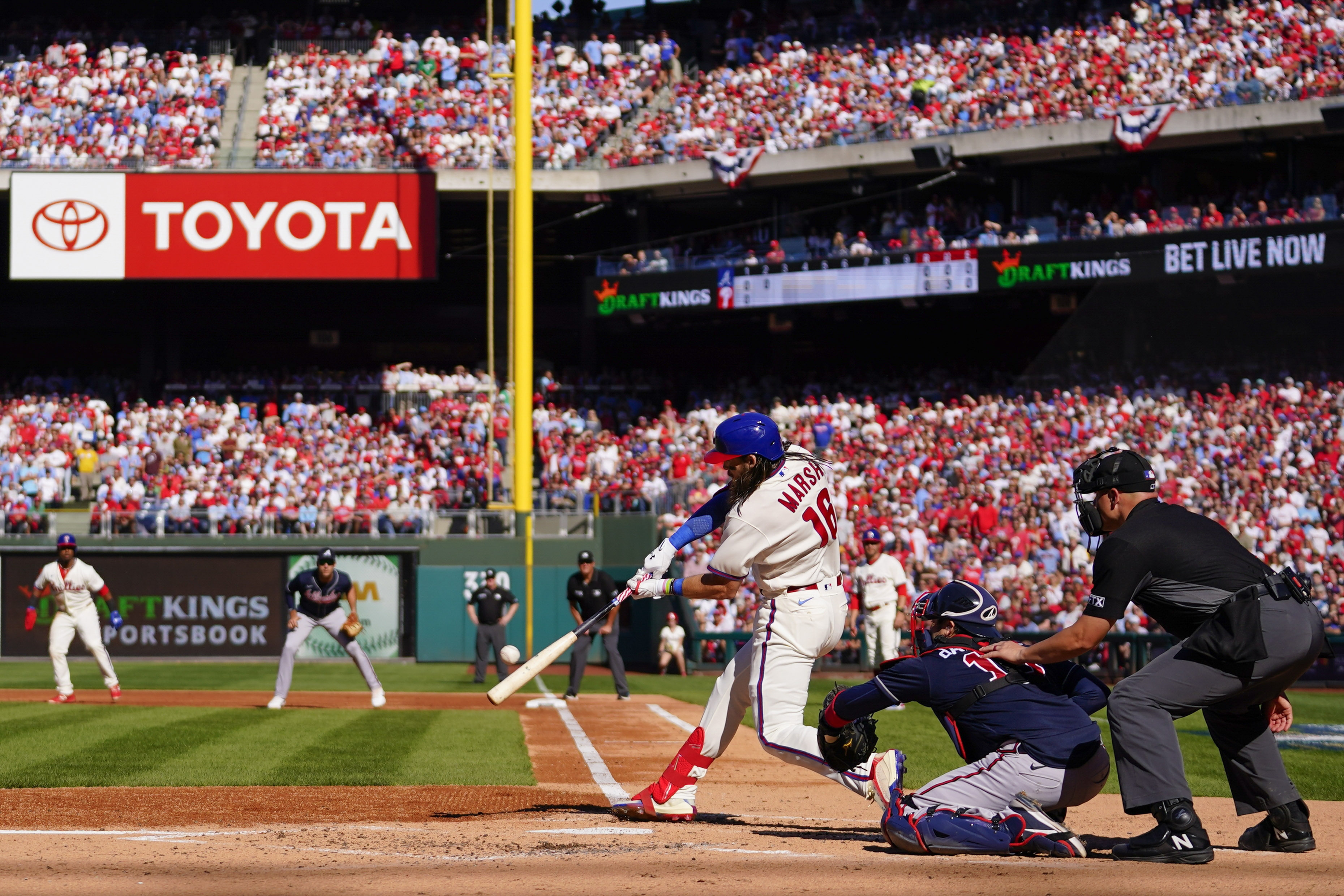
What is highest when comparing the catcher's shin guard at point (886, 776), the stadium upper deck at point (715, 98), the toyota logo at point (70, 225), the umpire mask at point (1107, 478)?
the stadium upper deck at point (715, 98)

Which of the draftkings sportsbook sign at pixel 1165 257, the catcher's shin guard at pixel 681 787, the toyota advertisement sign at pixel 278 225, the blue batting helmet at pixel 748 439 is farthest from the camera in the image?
the toyota advertisement sign at pixel 278 225

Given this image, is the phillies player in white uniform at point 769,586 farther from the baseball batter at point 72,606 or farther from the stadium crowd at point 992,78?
the stadium crowd at point 992,78

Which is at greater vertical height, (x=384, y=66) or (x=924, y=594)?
(x=384, y=66)

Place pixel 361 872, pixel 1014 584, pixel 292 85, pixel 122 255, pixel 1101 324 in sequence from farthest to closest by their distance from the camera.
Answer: pixel 292 85 → pixel 122 255 → pixel 1101 324 → pixel 1014 584 → pixel 361 872

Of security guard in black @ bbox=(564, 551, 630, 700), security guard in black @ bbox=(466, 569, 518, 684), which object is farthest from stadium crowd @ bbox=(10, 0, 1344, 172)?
security guard in black @ bbox=(564, 551, 630, 700)

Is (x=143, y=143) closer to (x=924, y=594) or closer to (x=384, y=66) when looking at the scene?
(x=384, y=66)

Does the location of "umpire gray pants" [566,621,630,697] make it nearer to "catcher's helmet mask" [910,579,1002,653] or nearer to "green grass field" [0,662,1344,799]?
"green grass field" [0,662,1344,799]

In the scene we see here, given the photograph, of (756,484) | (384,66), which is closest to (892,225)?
(384,66)

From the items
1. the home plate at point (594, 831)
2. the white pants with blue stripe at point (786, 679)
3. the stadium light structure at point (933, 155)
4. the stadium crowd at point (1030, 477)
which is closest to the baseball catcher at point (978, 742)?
the white pants with blue stripe at point (786, 679)
